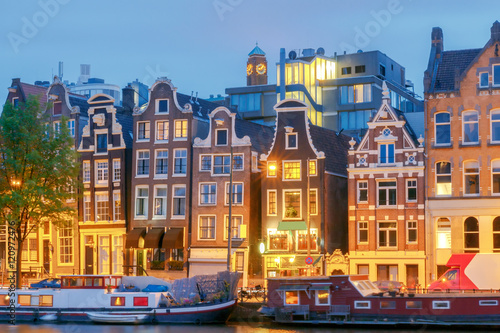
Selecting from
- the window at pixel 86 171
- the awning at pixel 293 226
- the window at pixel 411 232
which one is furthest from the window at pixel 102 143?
the window at pixel 411 232

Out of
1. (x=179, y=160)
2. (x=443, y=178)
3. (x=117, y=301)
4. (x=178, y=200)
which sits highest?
(x=179, y=160)

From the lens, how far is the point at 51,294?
59.0 m

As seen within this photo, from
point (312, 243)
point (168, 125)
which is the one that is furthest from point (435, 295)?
point (168, 125)

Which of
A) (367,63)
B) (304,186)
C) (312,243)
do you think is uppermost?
(367,63)

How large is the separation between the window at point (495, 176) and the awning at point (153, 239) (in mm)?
24861

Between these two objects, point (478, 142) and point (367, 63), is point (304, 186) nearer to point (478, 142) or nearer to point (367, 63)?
point (478, 142)

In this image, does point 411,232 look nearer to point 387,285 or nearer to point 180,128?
point 387,285

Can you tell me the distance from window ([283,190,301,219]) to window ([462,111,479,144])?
1253 centimetres

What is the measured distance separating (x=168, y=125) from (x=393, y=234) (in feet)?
65.0

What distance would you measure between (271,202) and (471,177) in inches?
571

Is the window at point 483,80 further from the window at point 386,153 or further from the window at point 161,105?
the window at point 161,105

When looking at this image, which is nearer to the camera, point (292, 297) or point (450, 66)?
point (292, 297)

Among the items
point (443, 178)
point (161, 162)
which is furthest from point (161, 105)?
point (443, 178)

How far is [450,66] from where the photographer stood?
65188mm
